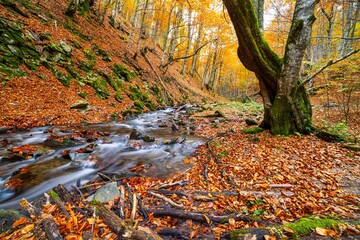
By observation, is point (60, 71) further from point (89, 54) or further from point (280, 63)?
point (280, 63)

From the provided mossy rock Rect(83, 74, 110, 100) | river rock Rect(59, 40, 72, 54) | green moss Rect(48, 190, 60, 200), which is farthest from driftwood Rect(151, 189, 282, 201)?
river rock Rect(59, 40, 72, 54)

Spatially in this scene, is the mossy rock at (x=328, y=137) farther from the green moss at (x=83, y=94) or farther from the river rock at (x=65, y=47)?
the river rock at (x=65, y=47)

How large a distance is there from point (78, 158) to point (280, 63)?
6.74 m

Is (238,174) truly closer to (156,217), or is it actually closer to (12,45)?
(156,217)

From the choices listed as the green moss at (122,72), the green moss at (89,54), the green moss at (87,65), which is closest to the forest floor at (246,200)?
the green moss at (87,65)

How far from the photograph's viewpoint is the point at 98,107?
9.56 meters

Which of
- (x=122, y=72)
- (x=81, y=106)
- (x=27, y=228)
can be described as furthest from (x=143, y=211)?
(x=122, y=72)

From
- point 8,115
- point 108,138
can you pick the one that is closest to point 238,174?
point 108,138

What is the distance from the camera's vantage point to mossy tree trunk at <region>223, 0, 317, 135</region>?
5.45m

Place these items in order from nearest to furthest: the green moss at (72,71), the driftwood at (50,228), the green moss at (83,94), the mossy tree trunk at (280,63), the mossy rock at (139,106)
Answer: the driftwood at (50,228)
the mossy tree trunk at (280,63)
the green moss at (83,94)
the green moss at (72,71)
the mossy rock at (139,106)

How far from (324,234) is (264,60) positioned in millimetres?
5221

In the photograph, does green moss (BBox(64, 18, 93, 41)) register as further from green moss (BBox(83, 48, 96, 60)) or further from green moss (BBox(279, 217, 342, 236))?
green moss (BBox(279, 217, 342, 236))

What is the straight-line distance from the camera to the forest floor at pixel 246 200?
88.2 inches

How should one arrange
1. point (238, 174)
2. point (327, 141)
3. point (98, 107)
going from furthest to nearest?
point (98, 107) → point (327, 141) → point (238, 174)
